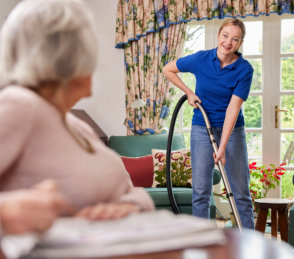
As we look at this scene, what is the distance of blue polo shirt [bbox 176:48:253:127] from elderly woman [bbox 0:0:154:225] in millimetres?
2517

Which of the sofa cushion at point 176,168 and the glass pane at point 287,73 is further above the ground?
the glass pane at point 287,73

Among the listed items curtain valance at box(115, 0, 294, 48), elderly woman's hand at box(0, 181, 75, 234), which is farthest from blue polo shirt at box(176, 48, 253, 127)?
elderly woman's hand at box(0, 181, 75, 234)

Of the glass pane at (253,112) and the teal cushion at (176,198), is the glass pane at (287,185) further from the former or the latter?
the teal cushion at (176,198)

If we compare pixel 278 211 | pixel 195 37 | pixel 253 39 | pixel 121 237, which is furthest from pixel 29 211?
pixel 195 37

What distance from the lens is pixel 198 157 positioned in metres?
3.46

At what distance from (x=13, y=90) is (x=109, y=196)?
272 mm

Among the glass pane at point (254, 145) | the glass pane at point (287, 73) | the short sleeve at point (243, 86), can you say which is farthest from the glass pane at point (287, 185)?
the short sleeve at point (243, 86)

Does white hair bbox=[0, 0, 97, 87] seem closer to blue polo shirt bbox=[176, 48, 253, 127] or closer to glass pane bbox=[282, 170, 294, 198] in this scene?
blue polo shirt bbox=[176, 48, 253, 127]

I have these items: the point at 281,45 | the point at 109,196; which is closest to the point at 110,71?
the point at 281,45

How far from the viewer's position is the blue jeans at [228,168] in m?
3.44

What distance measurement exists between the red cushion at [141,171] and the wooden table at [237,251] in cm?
376

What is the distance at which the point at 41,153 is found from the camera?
873 millimetres

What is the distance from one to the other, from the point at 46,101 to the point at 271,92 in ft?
15.2

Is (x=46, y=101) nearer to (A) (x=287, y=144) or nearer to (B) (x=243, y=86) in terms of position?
(B) (x=243, y=86)
